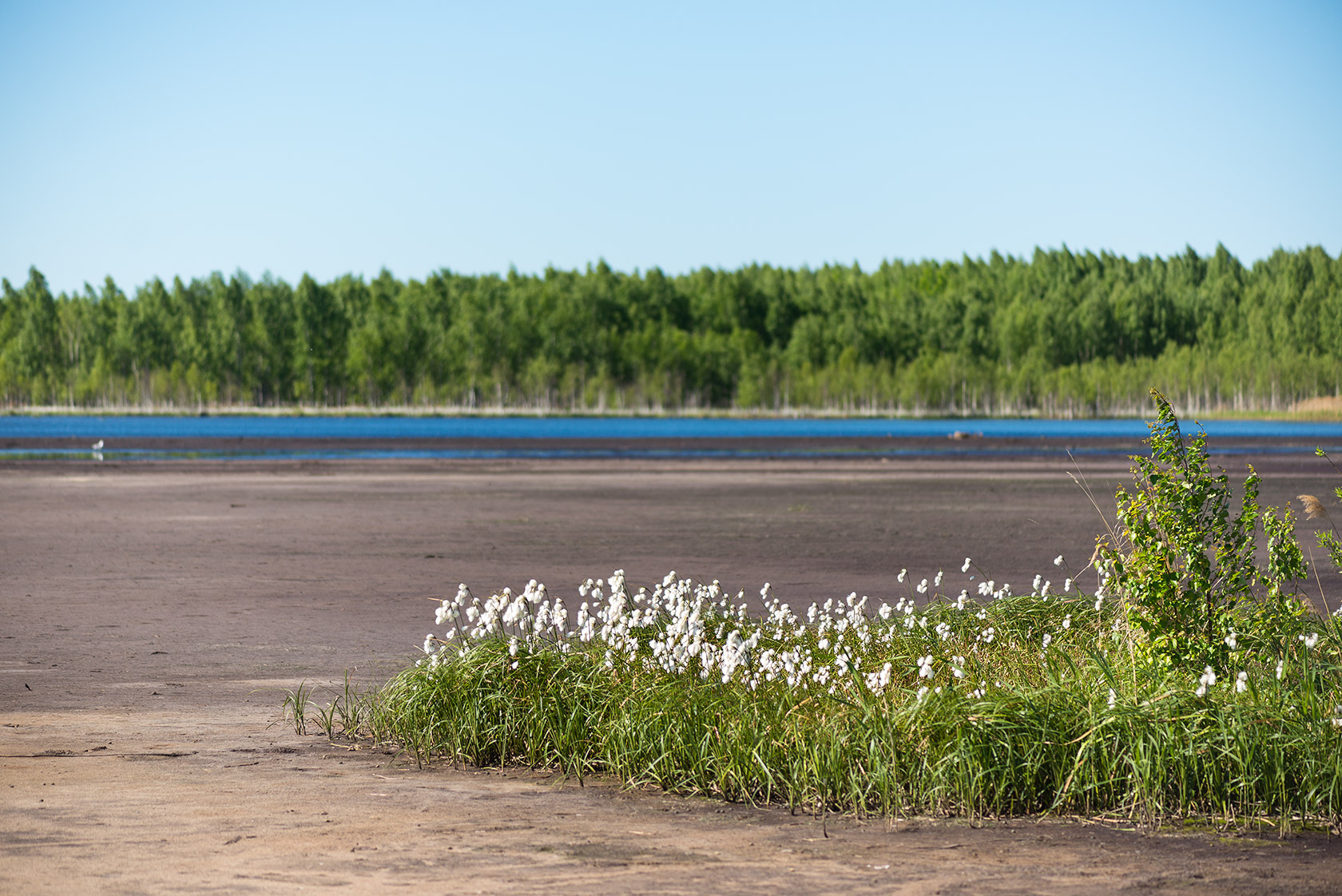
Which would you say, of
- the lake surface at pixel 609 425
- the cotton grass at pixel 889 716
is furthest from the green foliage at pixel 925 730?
the lake surface at pixel 609 425

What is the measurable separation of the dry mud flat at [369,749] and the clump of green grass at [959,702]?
0.28 metres

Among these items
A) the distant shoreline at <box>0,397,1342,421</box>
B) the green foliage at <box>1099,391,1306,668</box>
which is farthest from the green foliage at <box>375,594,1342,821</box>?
the distant shoreline at <box>0,397,1342,421</box>

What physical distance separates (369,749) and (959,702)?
379 cm

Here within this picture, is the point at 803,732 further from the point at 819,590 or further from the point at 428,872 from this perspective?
the point at 819,590

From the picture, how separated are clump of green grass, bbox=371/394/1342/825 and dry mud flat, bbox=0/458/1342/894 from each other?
0.91 feet

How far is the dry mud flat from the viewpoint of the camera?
659 centimetres

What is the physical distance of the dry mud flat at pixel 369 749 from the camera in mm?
6590

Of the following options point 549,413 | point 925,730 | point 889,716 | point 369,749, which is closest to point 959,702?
point 925,730

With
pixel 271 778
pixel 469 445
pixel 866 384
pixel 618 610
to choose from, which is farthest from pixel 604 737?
pixel 866 384

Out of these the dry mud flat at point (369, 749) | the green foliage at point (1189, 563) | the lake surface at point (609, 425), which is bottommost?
the dry mud flat at point (369, 749)

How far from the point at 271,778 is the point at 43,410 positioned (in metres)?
195

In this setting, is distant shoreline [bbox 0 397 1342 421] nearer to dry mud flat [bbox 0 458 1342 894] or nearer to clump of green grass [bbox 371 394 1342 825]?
dry mud flat [bbox 0 458 1342 894]

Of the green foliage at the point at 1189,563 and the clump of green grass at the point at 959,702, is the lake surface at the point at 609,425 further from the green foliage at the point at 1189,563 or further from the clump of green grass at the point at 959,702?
the green foliage at the point at 1189,563

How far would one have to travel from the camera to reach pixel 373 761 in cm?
894
